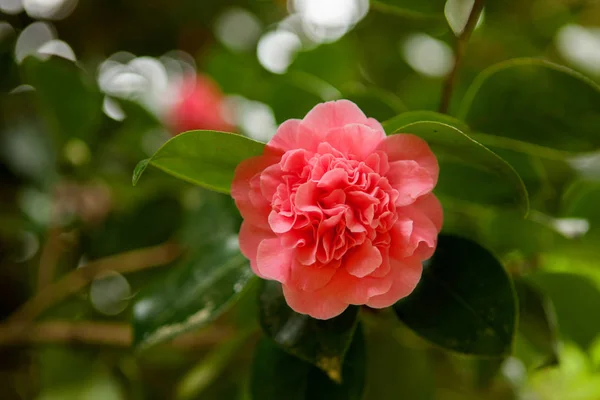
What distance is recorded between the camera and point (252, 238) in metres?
0.45

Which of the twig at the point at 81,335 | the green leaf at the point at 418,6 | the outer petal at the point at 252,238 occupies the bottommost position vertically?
the twig at the point at 81,335

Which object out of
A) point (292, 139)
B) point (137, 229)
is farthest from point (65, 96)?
point (292, 139)

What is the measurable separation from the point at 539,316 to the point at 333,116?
12.7 inches

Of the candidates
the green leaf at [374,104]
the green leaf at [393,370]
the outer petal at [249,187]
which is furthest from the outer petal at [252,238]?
the green leaf at [393,370]

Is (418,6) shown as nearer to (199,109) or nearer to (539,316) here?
(539,316)

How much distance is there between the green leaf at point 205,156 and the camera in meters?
0.44

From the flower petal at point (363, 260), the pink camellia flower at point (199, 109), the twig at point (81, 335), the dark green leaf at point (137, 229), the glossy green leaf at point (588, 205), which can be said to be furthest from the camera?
the pink camellia flower at point (199, 109)

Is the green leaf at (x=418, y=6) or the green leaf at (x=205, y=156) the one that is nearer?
the green leaf at (x=205, y=156)

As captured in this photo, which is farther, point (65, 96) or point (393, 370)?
point (65, 96)

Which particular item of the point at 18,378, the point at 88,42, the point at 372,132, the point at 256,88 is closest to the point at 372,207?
the point at 372,132

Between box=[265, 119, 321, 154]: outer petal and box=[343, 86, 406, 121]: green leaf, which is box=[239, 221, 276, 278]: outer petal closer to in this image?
box=[265, 119, 321, 154]: outer petal

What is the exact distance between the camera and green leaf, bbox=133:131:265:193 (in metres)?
0.44

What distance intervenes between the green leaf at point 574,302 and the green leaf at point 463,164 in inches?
6.6

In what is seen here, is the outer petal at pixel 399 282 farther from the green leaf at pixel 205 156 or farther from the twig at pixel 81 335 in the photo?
the twig at pixel 81 335
